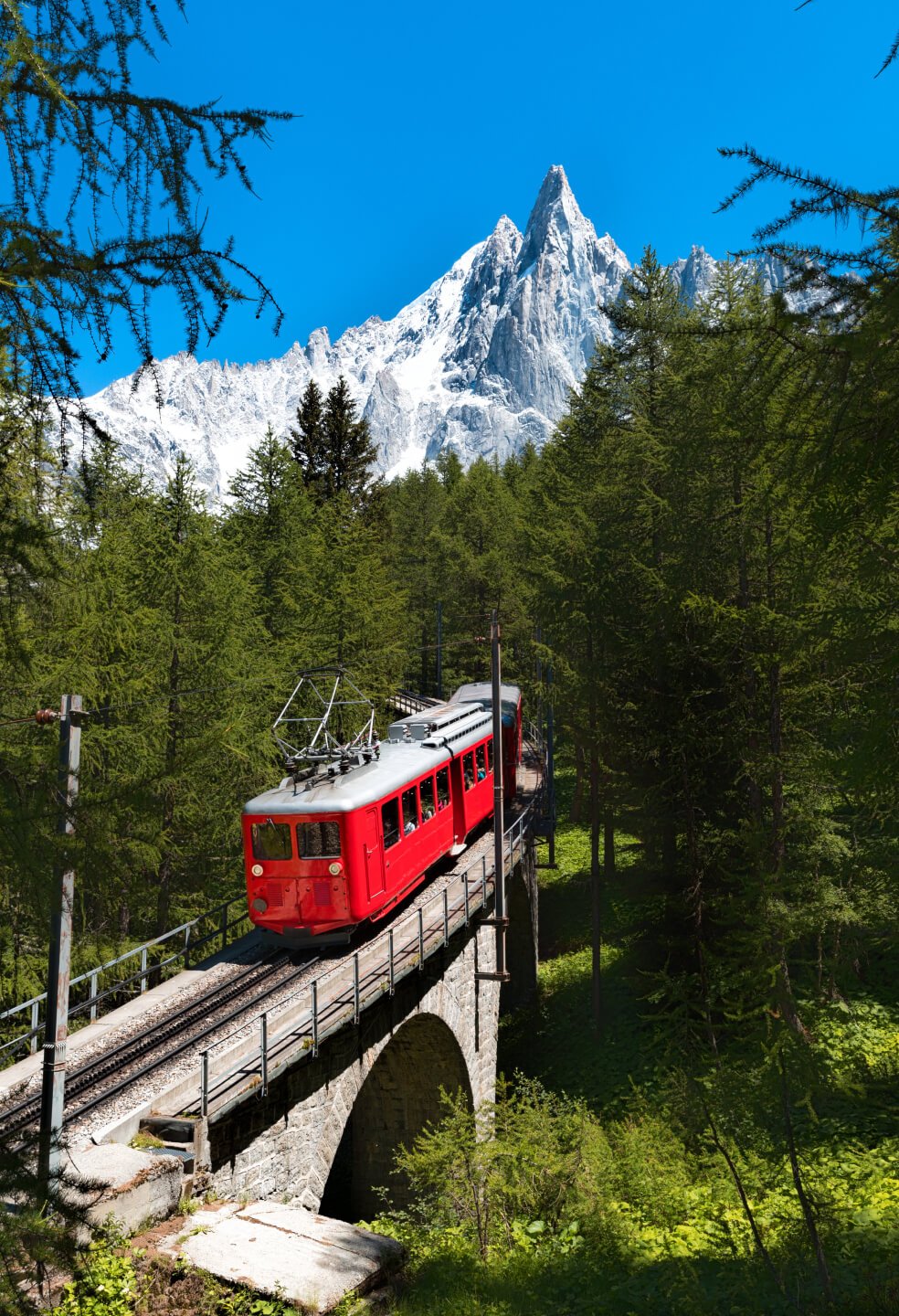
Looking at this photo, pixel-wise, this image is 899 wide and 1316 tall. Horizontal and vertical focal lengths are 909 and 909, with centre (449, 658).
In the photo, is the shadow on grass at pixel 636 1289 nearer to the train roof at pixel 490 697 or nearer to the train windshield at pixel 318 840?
the train windshield at pixel 318 840

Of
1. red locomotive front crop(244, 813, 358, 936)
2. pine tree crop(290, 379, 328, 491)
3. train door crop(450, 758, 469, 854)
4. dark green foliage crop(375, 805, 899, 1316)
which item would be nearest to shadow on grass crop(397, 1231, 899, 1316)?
dark green foliage crop(375, 805, 899, 1316)

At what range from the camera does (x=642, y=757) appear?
19.0m

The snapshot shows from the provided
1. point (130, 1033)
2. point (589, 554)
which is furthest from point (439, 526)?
point (130, 1033)

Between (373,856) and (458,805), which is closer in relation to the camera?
(373,856)

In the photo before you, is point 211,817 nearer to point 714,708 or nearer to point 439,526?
point 714,708

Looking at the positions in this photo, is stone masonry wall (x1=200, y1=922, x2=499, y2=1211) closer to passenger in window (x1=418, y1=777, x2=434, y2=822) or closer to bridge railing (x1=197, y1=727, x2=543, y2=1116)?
bridge railing (x1=197, y1=727, x2=543, y2=1116)

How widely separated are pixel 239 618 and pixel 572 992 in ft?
40.9

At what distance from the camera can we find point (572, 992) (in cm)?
2298

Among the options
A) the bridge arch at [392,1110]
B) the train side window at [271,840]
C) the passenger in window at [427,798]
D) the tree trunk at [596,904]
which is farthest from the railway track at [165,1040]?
the tree trunk at [596,904]

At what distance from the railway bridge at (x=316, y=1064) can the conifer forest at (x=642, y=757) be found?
4.14 feet

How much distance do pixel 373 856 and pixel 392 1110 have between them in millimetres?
5565

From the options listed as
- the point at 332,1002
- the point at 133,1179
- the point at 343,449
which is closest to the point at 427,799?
the point at 332,1002

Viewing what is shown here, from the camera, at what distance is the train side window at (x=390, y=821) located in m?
14.6

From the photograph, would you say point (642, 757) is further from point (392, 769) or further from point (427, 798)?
point (392, 769)
